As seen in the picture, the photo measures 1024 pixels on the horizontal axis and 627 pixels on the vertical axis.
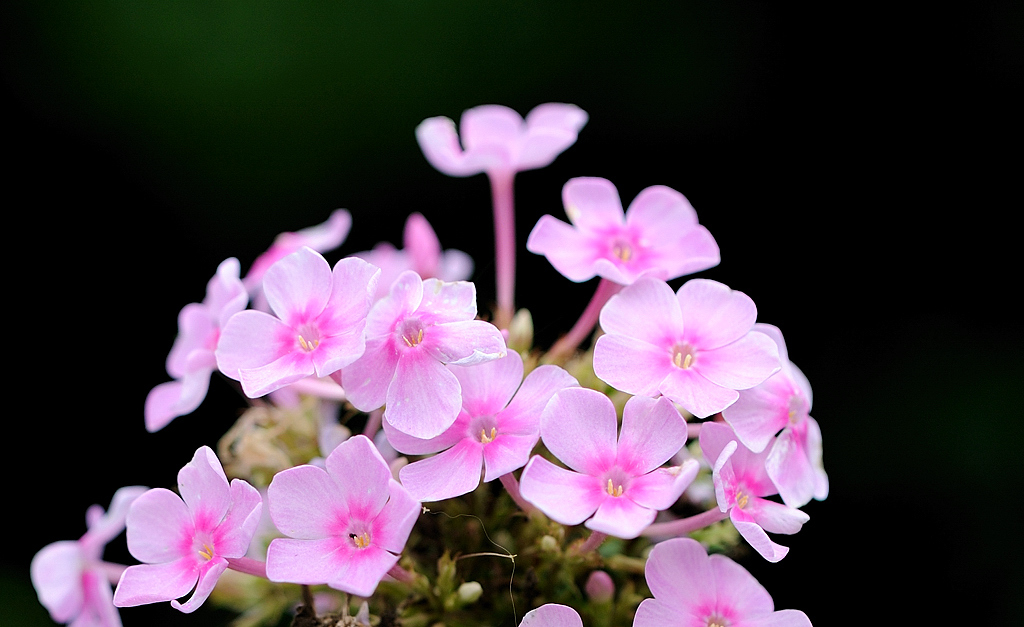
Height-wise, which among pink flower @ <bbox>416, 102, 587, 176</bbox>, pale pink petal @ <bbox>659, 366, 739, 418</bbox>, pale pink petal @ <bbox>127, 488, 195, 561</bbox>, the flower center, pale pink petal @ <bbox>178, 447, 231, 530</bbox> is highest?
pink flower @ <bbox>416, 102, 587, 176</bbox>

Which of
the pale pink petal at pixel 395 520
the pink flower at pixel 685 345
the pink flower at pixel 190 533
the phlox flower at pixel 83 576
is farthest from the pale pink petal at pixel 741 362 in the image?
the phlox flower at pixel 83 576

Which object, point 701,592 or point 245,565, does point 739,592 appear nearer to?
point 701,592

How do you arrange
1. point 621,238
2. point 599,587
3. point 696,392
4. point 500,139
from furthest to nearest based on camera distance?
point 500,139, point 621,238, point 599,587, point 696,392

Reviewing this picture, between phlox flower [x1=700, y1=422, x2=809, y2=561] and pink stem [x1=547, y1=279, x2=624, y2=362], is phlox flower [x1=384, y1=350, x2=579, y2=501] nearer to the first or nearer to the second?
phlox flower [x1=700, y1=422, x2=809, y2=561]

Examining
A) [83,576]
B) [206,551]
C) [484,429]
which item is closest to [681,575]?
[484,429]

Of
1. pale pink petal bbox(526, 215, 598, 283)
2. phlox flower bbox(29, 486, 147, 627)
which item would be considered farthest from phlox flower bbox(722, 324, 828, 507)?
phlox flower bbox(29, 486, 147, 627)

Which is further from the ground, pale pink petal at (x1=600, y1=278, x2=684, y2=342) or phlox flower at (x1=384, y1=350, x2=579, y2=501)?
pale pink petal at (x1=600, y1=278, x2=684, y2=342)

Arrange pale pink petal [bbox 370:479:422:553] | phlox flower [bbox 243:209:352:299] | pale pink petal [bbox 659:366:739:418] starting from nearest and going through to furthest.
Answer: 1. pale pink petal [bbox 370:479:422:553]
2. pale pink petal [bbox 659:366:739:418]
3. phlox flower [bbox 243:209:352:299]

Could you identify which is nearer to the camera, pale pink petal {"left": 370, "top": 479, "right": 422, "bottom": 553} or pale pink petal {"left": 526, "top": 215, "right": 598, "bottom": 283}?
pale pink petal {"left": 370, "top": 479, "right": 422, "bottom": 553}
